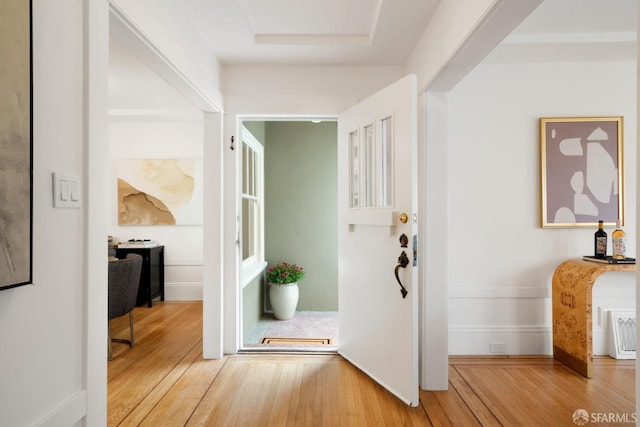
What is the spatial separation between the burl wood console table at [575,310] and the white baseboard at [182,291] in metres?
4.04

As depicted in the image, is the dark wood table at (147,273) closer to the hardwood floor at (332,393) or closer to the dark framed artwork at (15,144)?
the hardwood floor at (332,393)

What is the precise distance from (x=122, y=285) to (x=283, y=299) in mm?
1786

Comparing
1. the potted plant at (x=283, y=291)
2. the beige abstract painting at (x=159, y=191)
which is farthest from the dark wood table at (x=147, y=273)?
the potted plant at (x=283, y=291)

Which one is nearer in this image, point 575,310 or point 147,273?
point 575,310

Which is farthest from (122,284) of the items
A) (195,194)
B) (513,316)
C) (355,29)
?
Result: (513,316)

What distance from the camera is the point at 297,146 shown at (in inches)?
190

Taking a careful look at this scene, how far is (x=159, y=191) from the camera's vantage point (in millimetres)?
5082

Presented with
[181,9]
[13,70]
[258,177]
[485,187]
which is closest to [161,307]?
[258,177]

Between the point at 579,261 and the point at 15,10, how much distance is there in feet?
11.6

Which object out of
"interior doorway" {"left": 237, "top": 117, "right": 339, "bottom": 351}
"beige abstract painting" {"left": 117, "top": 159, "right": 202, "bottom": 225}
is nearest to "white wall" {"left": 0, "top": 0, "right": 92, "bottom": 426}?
"interior doorway" {"left": 237, "top": 117, "right": 339, "bottom": 351}

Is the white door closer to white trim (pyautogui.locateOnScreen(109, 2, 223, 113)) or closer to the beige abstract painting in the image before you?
white trim (pyautogui.locateOnScreen(109, 2, 223, 113))

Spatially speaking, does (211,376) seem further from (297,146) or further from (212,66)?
(297,146)

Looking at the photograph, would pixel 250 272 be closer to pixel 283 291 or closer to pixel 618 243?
pixel 283 291

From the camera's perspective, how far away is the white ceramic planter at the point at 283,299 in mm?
4414
